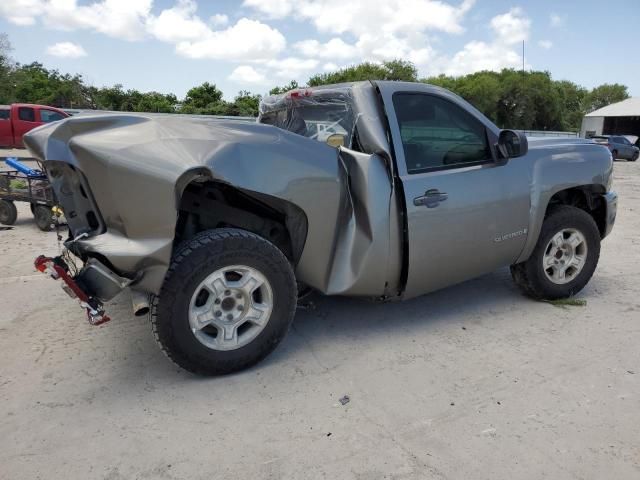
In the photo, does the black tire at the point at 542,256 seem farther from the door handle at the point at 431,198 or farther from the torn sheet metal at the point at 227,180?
the torn sheet metal at the point at 227,180

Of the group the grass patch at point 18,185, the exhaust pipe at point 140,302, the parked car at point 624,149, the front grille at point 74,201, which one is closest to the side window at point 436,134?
the exhaust pipe at point 140,302

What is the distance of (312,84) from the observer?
40.7 metres

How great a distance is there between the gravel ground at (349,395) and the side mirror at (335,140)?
1405 mm

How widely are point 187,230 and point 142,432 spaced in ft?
4.09

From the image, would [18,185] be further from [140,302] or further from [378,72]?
[378,72]

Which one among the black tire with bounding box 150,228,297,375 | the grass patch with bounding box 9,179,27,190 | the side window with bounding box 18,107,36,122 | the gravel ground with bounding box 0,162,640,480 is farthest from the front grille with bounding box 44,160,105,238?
the side window with bounding box 18,107,36,122

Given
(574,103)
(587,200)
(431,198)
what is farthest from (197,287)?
(574,103)

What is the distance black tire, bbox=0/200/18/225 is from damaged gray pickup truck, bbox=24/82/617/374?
502cm

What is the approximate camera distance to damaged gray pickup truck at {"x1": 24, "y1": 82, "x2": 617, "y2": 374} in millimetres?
2795

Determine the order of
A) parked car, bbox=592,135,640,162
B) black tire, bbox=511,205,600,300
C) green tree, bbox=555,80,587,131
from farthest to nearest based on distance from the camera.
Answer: green tree, bbox=555,80,587,131, parked car, bbox=592,135,640,162, black tire, bbox=511,205,600,300

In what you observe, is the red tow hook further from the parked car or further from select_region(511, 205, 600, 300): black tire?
the parked car

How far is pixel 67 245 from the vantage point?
3025mm

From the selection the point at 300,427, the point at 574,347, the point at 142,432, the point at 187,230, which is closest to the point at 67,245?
the point at 187,230

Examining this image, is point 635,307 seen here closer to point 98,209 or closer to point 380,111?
point 380,111
